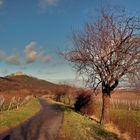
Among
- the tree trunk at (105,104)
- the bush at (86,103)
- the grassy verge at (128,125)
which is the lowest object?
the grassy verge at (128,125)

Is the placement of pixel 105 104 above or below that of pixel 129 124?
above

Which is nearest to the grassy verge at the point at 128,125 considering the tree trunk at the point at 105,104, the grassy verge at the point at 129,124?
the grassy verge at the point at 129,124

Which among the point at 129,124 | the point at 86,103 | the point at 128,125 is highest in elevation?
the point at 86,103

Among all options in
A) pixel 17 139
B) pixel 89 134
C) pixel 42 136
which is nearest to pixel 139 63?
pixel 89 134

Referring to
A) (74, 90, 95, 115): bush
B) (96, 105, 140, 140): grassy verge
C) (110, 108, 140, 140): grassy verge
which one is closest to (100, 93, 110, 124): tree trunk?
(96, 105, 140, 140): grassy verge

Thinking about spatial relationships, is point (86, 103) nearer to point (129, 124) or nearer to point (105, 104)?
point (129, 124)

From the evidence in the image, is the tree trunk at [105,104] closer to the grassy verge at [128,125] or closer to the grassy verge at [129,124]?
the grassy verge at [128,125]

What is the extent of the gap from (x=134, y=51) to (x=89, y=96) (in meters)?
17.5

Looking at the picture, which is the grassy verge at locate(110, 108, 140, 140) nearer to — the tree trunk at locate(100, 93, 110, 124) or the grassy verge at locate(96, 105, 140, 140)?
the grassy verge at locate(96, 105, 140, 140)

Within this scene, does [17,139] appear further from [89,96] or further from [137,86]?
[89,96]

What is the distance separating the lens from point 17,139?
16.3 meters

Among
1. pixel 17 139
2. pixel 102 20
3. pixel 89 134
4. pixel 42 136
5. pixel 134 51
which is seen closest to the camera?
pixel 17 139

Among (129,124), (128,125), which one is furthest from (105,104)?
(129,124)

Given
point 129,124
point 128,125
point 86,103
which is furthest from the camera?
point 86,103
